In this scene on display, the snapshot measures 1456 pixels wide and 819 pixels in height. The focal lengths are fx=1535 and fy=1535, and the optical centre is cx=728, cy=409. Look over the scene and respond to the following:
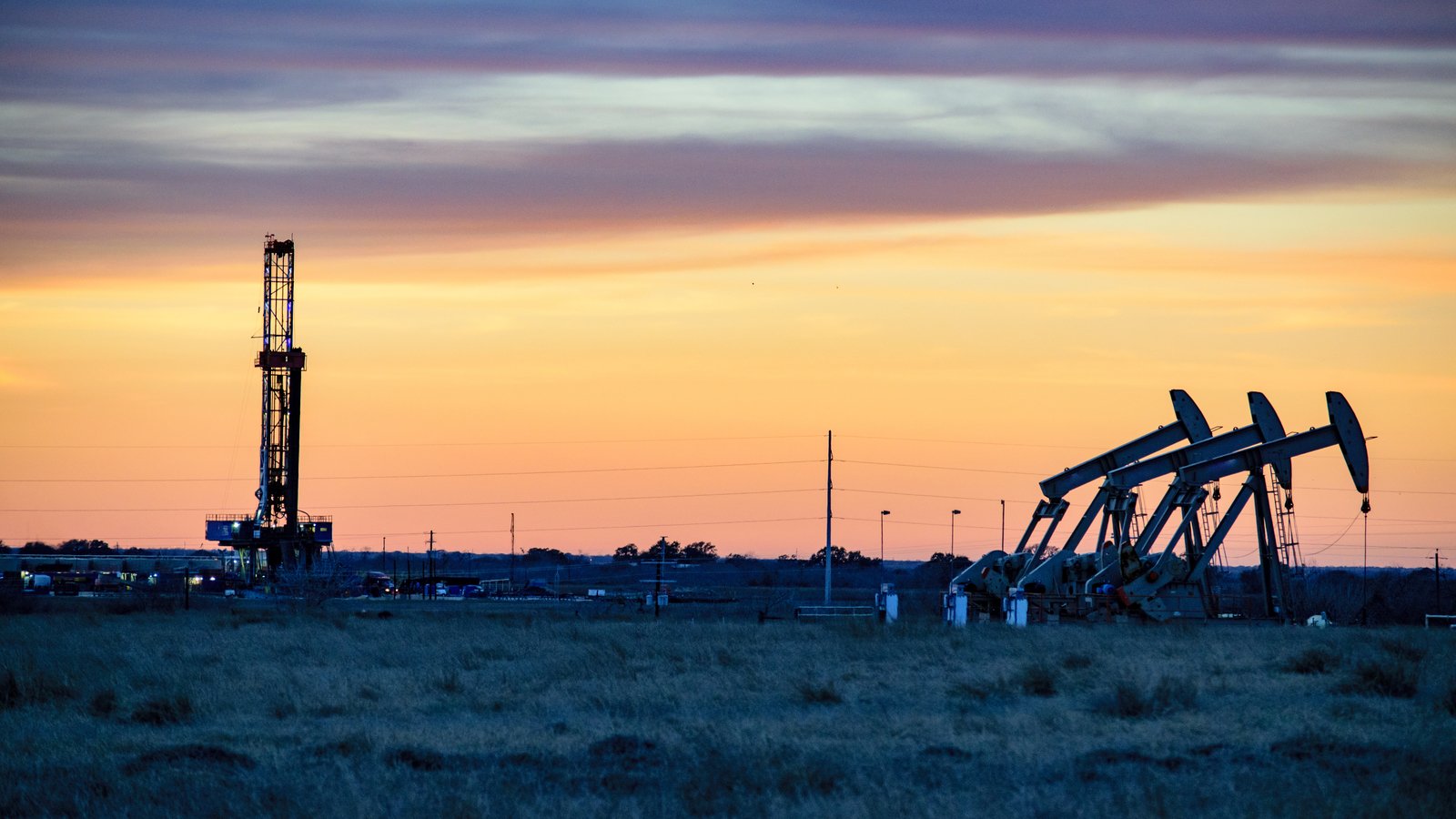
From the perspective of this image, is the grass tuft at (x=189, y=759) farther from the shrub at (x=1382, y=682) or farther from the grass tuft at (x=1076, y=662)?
the shrub at (x=1382, y=682)

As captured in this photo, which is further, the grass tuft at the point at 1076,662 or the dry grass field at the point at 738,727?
the grass tuft at the point at 1076,662

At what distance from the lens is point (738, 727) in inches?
701

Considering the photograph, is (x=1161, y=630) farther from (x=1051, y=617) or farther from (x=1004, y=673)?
(x=1004, y=673)

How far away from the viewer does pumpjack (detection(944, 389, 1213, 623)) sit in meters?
43.6

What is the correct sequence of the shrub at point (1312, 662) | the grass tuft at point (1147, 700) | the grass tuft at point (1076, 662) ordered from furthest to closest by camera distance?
the grass tuft at point (1076, 662) → the shrub at point (1312, 662) → the grass tuft at point (1147, 700)

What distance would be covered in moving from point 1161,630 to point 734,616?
18886 mm

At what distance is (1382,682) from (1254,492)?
19.9 m

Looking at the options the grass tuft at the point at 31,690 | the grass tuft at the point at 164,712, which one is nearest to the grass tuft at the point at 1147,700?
the grass tuft at the point at 164,712

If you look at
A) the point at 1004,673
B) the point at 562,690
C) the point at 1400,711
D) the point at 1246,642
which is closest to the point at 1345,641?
the point at 1246,642

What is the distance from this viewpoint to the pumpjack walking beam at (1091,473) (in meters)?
43.6

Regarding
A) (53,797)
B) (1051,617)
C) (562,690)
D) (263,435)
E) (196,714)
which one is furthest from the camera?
(263,435)

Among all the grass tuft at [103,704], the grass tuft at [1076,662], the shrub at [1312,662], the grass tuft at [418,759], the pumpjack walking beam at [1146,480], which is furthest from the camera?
the pumpjack walking beam at [1146,480]

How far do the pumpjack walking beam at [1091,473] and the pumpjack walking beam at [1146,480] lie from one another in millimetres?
591

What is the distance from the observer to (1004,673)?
23.6m
